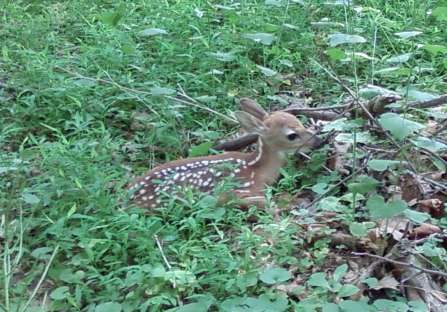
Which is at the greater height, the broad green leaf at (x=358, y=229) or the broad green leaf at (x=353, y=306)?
the broad green leaf at (x=358, y=229)

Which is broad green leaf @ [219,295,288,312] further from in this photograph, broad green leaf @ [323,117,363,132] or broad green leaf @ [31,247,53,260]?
broad green leaf @ [323,117,363,132]

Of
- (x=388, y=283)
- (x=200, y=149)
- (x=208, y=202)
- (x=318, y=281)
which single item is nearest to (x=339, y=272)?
(x=318, y=281)

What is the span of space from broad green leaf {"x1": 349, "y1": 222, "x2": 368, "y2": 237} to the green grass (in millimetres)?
225

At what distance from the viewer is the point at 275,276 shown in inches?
164

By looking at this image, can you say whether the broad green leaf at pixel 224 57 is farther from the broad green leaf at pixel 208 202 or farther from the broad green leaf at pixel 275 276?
the broad green leaf at pixel 275 276

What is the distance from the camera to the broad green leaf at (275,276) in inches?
163

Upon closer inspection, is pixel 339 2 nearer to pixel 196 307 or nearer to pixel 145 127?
pixel 145 127

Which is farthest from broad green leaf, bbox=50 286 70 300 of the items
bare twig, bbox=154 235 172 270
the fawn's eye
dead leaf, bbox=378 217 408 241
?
the fawn's eye

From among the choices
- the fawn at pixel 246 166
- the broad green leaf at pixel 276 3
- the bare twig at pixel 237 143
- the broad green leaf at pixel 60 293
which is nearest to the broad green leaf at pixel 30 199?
the fawn at pixel 246 166

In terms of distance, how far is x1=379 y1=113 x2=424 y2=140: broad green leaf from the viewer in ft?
→ 14.3

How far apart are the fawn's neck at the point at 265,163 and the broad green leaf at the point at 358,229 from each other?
1.07 meters

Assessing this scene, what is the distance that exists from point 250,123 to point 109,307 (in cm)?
200

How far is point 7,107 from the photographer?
6.77 meters

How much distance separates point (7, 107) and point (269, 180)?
2304mm
